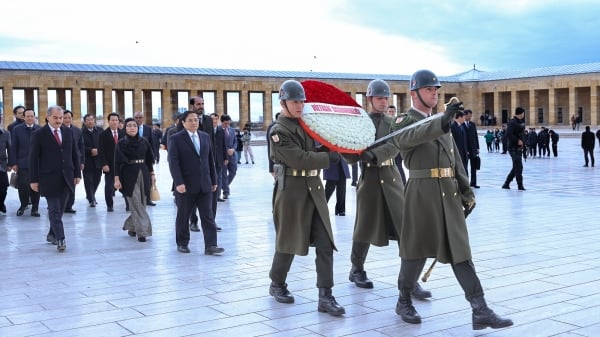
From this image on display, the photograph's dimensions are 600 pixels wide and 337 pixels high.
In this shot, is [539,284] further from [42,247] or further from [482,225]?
[42,247]

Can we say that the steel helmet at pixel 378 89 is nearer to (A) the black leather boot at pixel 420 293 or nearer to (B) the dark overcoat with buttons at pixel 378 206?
(B) the dark overcoat with buttons at pixel 378 206

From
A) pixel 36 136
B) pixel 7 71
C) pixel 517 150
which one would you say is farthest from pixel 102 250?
pixel 7 71

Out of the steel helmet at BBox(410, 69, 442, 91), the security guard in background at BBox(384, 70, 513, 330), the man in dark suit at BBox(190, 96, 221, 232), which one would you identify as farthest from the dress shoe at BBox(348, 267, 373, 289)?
the man in dark suit at BBox(190, 96, 221, 232)

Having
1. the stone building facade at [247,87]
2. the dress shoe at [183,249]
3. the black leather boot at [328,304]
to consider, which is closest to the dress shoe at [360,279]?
the black leather boot at [328,304]

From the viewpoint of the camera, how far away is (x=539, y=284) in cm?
618

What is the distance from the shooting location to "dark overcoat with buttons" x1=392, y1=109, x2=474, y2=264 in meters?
4.88

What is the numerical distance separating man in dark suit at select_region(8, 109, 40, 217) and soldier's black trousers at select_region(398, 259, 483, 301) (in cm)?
885

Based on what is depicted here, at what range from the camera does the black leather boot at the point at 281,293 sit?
224 inches

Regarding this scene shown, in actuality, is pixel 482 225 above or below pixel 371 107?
below

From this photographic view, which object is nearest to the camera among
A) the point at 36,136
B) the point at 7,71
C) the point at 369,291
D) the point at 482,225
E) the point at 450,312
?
the point at 450,312

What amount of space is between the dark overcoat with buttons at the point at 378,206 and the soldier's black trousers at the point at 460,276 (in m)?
0.86

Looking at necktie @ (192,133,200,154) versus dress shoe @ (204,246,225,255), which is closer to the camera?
dress shoe @ (204,246,225,255)

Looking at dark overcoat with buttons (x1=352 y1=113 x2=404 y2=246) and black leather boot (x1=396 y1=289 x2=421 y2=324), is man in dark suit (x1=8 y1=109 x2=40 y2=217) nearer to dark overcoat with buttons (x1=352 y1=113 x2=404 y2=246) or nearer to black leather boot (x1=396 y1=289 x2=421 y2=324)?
dark overcoat with buttons (x1=352 y1=113 x2=404 y2=246)

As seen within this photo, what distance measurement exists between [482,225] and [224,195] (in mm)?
6315
